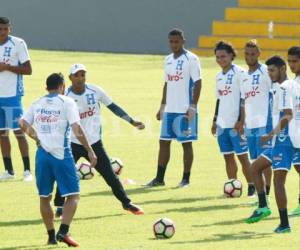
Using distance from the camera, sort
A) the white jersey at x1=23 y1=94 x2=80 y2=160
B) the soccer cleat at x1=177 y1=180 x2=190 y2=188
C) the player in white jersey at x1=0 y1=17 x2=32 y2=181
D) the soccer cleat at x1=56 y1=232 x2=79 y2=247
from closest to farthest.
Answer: the soccer cleat at x1=56 y1=232 x2=79 y2=247 < the white jersey at x1=23 y1=94 x2=80 y2=160 < the soccer cleat at x1=177 y1=180 x2=190 y2=188 < the player in white jersey at x1=0 y1=17 x2=32 y2=181

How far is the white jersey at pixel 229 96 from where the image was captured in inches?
579

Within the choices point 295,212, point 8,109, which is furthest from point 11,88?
point 295,212

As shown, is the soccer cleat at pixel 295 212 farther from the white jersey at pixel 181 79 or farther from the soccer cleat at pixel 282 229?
the white jersey at pixel 181 79

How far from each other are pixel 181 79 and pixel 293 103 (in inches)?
169

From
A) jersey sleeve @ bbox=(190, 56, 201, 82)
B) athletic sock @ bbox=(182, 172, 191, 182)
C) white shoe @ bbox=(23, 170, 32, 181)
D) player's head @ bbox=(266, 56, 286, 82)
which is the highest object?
player's head @ bbox=(266, 56, 286, 82)

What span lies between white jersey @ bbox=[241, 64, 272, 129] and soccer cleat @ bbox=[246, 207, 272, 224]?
1.67m

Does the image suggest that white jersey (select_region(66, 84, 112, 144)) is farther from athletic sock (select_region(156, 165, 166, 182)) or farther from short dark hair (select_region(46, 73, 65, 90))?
athletic sock (select_region(156, 165, 166, 182))

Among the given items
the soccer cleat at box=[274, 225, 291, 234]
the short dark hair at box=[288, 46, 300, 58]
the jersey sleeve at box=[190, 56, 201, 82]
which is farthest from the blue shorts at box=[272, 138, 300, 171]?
the jersey sleeve at box=[190, 56, 201, 82]

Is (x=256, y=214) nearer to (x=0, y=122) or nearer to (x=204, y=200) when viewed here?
(x=204, y=200)

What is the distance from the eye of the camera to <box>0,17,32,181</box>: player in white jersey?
53.5ft

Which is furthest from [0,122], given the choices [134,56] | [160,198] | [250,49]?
[134,56]

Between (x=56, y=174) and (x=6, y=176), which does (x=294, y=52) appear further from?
(x=6, y=176)

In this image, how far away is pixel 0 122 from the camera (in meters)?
16.5

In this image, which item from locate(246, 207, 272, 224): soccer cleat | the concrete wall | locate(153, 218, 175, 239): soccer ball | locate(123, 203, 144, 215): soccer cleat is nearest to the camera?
locate(153, 218, 175, 239): soccer ball
